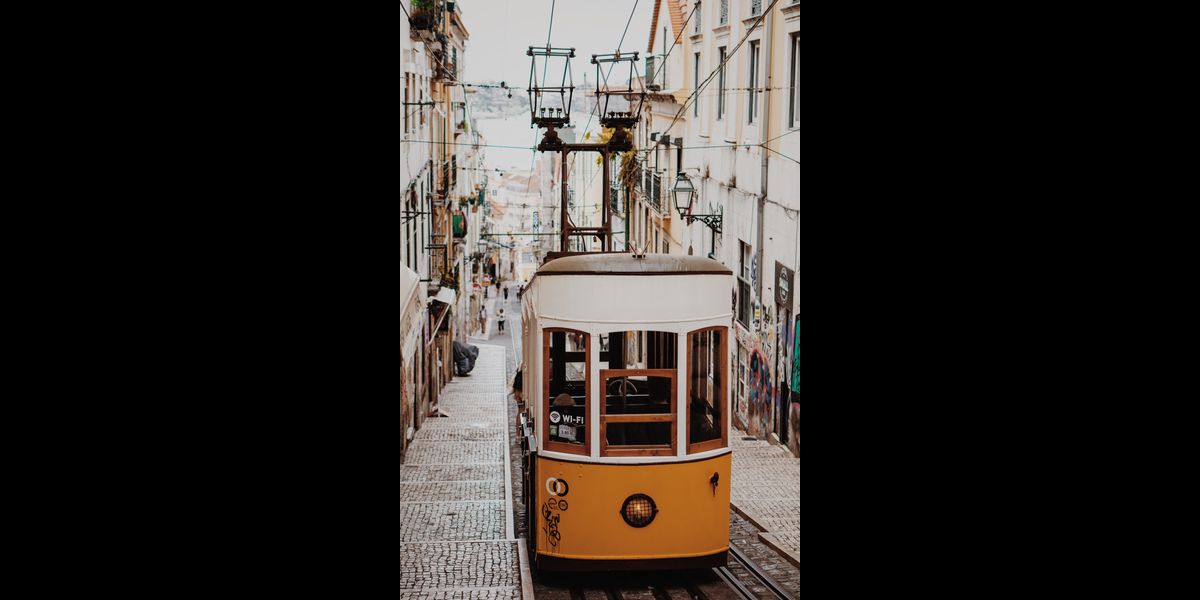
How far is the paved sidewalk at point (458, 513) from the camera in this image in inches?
304

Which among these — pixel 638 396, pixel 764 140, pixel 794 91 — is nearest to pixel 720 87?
pixel 764 140

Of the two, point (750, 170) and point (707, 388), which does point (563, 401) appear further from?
point (750, 170)

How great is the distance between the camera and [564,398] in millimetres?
7316

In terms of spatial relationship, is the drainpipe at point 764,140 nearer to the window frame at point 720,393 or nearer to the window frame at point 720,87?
the window frame at point 720,87

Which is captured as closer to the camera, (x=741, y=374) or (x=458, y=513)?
(x=458, y=513)

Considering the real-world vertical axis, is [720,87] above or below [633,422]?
above

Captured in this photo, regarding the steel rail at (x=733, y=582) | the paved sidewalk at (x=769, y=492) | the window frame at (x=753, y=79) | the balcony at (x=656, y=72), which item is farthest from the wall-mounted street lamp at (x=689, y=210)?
the steel rail at (x=733, y=582)

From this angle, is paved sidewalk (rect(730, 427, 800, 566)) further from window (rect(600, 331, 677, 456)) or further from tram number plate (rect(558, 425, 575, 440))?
tram number plate (rect(558, 425, 575, 440))

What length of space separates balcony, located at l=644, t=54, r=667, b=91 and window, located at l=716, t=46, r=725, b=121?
17.5 ft

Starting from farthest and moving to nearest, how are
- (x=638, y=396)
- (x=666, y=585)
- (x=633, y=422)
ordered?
1. (x=638, y=396)
2. (x=666, y=585)
3. (x=633, y=422)

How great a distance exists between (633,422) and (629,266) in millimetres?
1038

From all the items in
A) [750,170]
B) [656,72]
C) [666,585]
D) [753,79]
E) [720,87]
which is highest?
[656,72]
